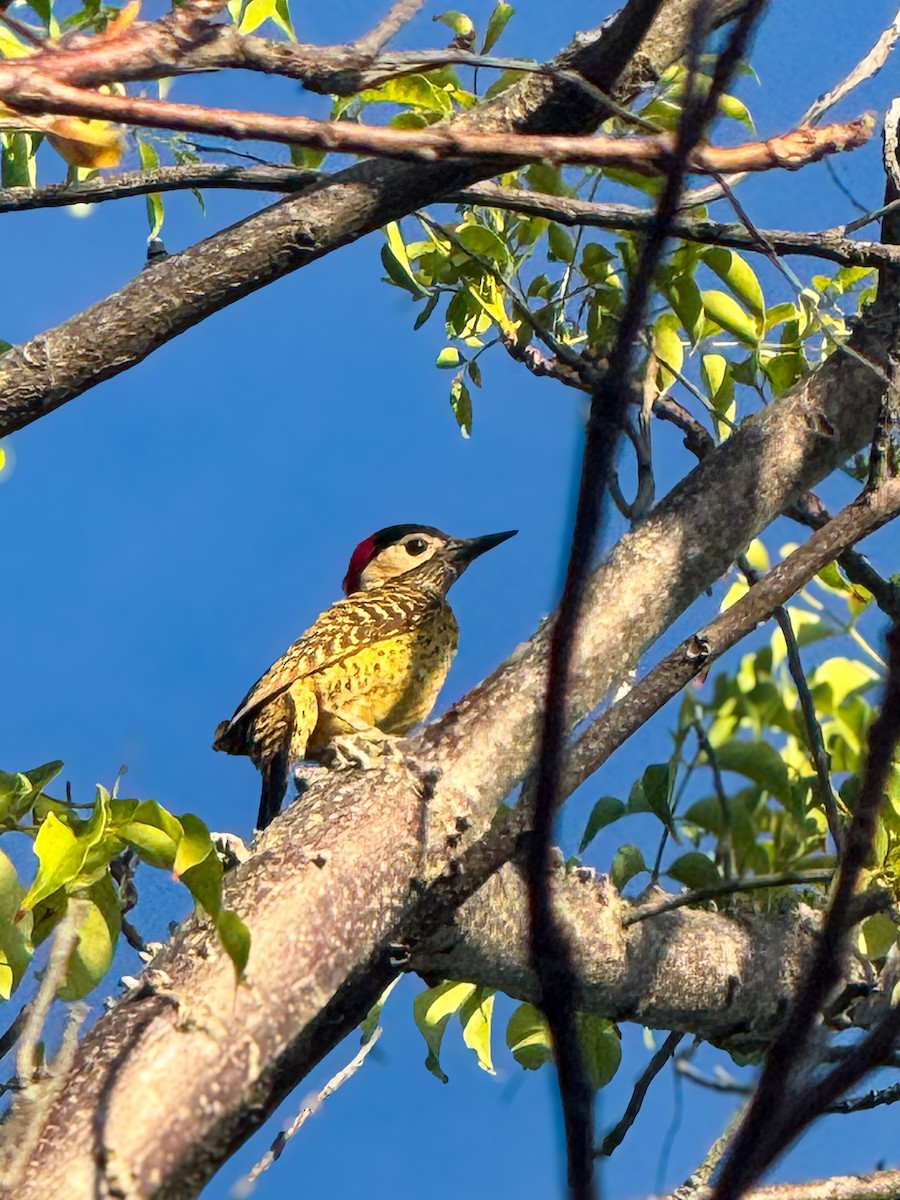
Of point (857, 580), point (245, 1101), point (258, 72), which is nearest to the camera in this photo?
point (245, 1101)

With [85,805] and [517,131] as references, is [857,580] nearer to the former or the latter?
[517,131]

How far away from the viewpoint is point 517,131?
252 centimetres

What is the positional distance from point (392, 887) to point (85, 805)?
21.2 inches

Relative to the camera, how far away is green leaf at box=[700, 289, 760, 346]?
2.97 m

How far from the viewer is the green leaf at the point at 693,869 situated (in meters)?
2.63

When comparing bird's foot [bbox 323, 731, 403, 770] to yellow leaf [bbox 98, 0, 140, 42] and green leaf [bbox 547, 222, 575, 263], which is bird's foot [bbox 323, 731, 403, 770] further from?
green leaf [bbox 547, 222, 575, 263]

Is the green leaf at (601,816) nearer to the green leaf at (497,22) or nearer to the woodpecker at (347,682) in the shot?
the woodpecker at (347,682)

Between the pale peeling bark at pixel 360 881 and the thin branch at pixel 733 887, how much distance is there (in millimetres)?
136

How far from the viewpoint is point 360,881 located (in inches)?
77.4

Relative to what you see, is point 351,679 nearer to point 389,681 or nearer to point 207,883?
point 389,681

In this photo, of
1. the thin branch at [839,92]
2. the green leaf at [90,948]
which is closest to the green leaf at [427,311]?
the thin branch at [839,92]

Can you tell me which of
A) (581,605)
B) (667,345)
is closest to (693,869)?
(667,345)

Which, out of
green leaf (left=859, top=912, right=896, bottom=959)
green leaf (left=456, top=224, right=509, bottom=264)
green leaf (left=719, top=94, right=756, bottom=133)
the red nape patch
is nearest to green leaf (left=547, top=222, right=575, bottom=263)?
green leaf (left=456, top=224, right=509, bottom=264)

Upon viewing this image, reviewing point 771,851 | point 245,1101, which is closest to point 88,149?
point 245,1101
